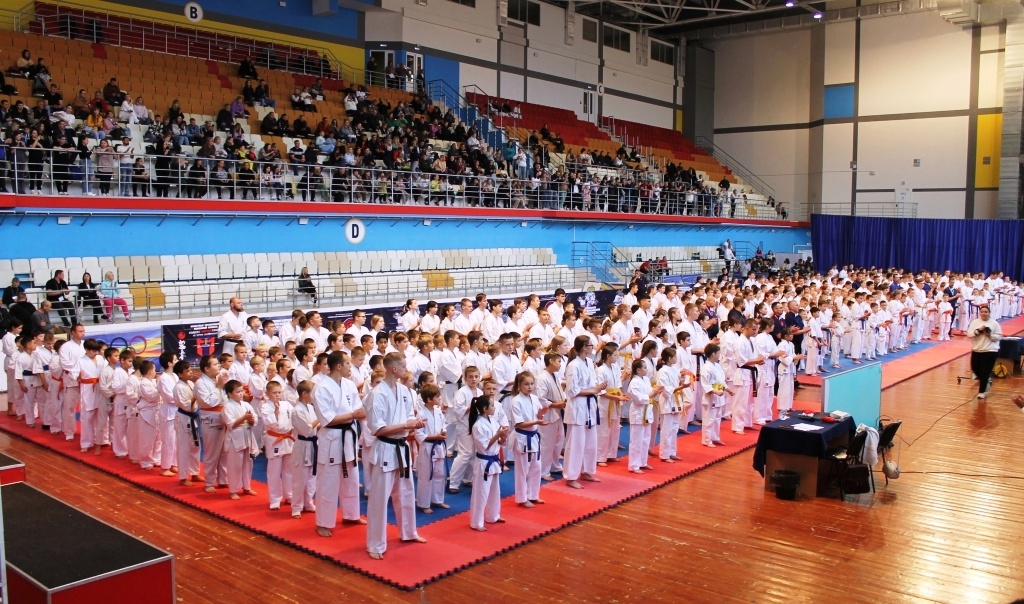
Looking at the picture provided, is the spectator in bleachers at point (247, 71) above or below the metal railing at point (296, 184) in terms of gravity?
above

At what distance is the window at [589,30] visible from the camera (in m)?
37.0

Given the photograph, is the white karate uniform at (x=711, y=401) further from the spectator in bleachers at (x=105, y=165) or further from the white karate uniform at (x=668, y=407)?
the spectator in bleachers at (x=105, y=165)

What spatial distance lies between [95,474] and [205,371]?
237 centimetres

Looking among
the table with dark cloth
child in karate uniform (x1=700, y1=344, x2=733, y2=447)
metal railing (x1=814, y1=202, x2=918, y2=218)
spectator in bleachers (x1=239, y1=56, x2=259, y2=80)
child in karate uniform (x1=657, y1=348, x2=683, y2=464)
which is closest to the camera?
the table with dark cloth

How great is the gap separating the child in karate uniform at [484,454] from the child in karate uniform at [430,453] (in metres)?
0.37

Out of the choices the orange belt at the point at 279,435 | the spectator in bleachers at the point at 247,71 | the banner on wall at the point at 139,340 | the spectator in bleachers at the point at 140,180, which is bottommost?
the orange belt at the point at 279,435

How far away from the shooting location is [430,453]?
871cm

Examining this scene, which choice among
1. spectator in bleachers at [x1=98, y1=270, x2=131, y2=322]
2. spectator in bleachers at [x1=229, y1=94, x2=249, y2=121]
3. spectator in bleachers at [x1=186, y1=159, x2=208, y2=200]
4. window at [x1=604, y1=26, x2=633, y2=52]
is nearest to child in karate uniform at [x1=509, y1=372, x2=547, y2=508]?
spectator in bleachers at [x1=98, y1=270, x2=131, y2=322]

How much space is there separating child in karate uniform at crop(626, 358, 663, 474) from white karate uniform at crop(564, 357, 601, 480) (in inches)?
24.6

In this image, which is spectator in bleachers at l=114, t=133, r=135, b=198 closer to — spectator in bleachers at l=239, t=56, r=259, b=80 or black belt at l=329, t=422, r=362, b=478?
spectator in bleachers at l=239, t=56, r=259, b=80

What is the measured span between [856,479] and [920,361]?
11.5 m

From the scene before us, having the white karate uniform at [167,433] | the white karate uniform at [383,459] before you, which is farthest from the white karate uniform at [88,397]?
the white karate uniform at [383,459]

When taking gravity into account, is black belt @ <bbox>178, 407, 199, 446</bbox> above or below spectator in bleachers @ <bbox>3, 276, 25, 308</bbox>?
below

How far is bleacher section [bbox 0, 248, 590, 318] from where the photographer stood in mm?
16500
